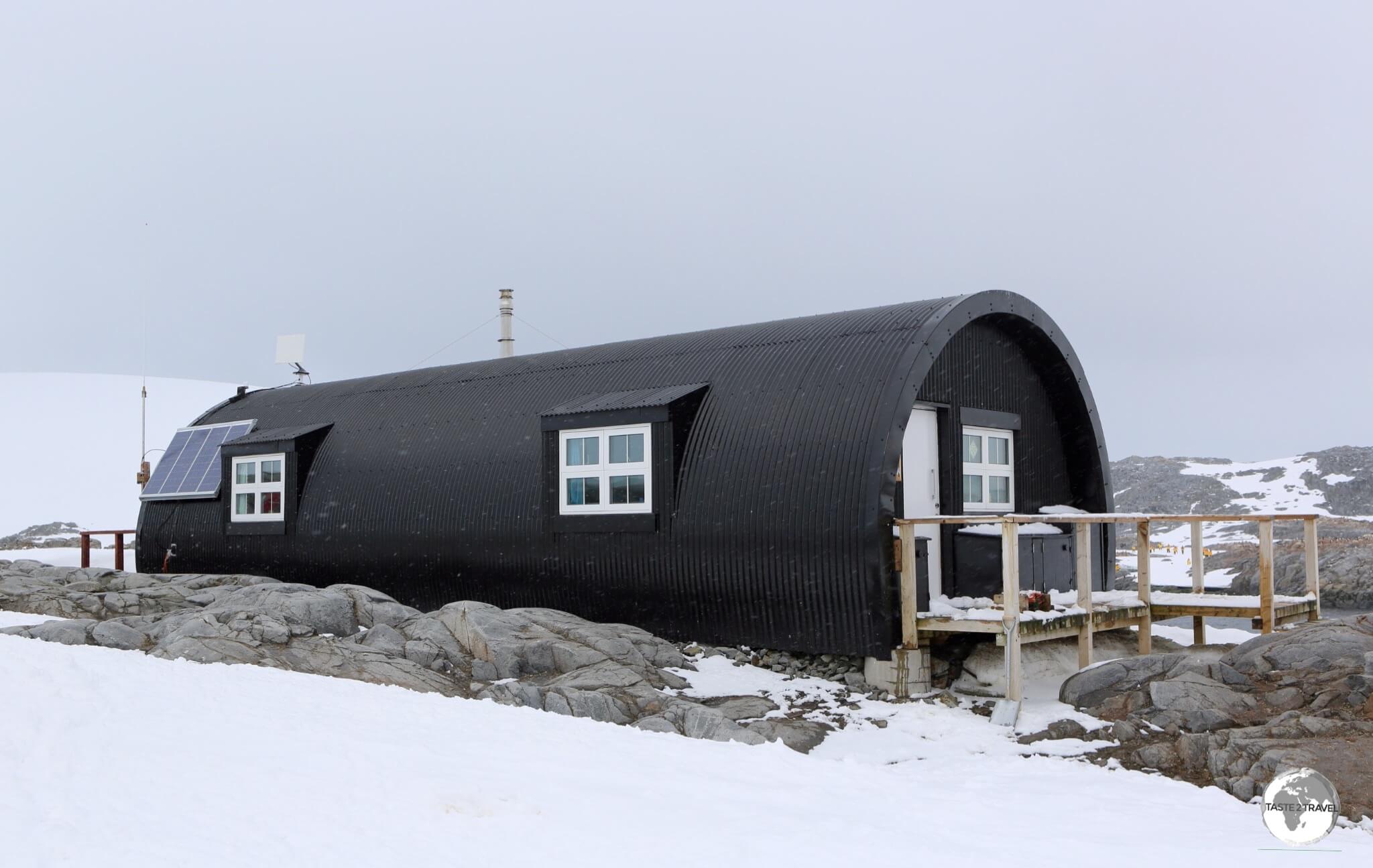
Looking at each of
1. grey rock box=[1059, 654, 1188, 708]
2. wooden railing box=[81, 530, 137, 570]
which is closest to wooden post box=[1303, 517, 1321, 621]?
grey rock box=[1059, 654, 1188, 708]

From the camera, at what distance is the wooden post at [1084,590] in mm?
13227

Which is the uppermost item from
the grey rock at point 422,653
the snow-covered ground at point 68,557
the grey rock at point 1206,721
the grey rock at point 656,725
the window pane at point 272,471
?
the window pane at point 272,471

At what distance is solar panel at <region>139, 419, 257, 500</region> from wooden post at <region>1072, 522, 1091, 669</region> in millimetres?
15235

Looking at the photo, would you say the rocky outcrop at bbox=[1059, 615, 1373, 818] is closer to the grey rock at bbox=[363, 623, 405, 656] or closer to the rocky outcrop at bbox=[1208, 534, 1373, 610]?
the grey rock at bbox=[363, 623, 405, 656]

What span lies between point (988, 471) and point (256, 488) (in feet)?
41.2

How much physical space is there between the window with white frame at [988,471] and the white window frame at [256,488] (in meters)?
11.4

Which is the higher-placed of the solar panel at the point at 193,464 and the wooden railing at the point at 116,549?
the solar panel at the point at 193,464

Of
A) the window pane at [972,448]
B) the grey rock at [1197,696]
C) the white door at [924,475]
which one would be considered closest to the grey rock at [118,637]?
the white door at [924,475]

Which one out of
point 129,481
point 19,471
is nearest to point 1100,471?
point 129,481

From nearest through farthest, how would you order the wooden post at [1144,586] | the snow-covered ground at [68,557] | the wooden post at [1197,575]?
the wooden post at [1144,586]
the wooden post at [1197,575]
the snow-covered ground at [68,557]

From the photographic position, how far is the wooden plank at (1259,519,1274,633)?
1365 cm

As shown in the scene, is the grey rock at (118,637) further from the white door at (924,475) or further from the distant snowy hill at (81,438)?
the distant snowy hill at (81,438)

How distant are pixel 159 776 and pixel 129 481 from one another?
7479 cm
